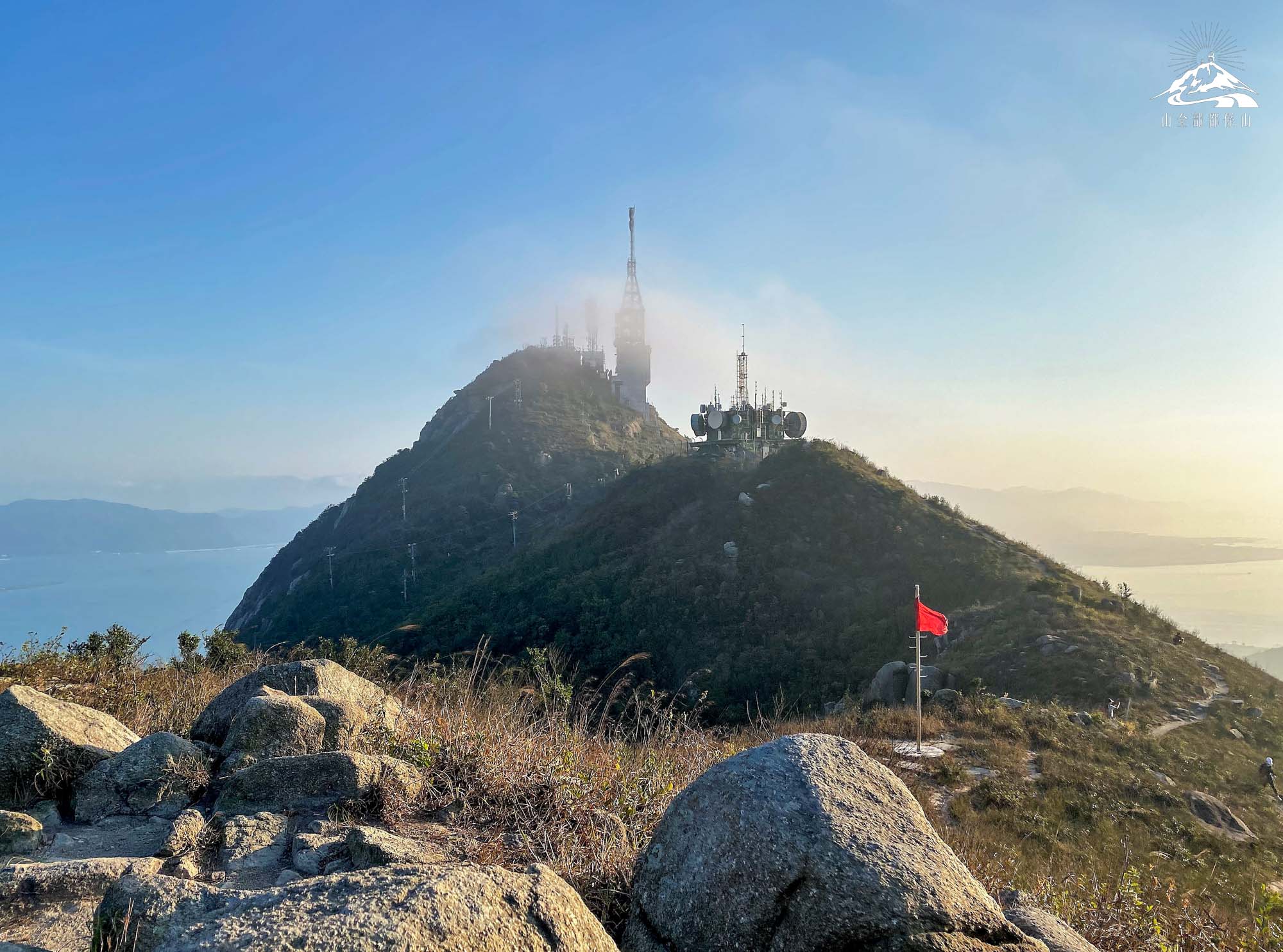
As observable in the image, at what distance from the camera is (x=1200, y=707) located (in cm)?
1911

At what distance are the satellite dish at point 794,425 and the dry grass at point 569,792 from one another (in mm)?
43378

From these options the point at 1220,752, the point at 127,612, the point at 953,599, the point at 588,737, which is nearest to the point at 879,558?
the point at 953,599

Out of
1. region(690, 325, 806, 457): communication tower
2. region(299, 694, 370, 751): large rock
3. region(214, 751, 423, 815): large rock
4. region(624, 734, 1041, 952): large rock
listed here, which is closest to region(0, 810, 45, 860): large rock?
region(214, 751, 423, 815): large rock

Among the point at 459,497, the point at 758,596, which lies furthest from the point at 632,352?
the point at 758,596

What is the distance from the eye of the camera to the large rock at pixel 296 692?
5699 mm

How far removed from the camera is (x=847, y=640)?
97.8 ft

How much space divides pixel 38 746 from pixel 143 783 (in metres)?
0.77

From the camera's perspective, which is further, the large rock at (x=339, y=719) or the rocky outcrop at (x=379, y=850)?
the large rock at (x=339, y=719)

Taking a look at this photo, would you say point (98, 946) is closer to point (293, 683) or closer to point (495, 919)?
point (495, 919)

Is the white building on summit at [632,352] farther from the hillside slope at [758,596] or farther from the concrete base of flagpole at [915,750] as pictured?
the concrete base of flagpole at [915,750]

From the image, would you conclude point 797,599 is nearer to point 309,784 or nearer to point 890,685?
point 890,685

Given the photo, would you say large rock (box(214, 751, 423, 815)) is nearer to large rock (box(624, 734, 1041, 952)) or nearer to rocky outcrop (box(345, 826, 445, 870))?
rocky outcrop (box(345, 826, 445, 870))

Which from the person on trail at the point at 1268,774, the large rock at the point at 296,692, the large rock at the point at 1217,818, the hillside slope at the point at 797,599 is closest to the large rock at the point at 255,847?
the large rock at the point at 296,692

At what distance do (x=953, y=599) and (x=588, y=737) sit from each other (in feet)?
88.8
